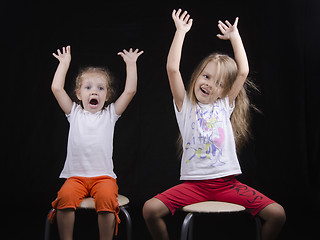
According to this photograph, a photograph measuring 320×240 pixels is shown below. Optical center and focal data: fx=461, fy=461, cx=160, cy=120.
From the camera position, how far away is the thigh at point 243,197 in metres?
2.03

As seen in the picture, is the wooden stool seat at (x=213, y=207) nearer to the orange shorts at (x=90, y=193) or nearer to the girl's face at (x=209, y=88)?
the orange shorts at (x=90, y=193)

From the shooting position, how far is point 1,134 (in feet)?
11.1

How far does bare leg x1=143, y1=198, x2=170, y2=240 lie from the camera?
200cm

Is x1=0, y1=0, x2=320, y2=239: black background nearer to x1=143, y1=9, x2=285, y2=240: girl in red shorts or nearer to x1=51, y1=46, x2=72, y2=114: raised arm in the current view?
x1=51, y1=46, x2=72, y2=114: raised arm

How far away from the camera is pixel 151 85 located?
10.8ft

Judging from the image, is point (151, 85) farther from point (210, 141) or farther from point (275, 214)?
point (275, 214)

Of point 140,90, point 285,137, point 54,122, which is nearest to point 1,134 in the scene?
point 54,122

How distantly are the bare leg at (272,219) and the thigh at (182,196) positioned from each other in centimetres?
28

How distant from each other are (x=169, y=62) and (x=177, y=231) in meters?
1.14

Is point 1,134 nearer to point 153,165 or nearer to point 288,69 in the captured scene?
point 153,165

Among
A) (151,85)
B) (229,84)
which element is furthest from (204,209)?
(151,85)

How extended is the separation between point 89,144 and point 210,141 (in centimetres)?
61

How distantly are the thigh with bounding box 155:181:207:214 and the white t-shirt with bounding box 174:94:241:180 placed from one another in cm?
5

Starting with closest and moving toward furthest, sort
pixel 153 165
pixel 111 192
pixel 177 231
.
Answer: pixel 111 192 → pixel 177 231 → pixel 153 165
